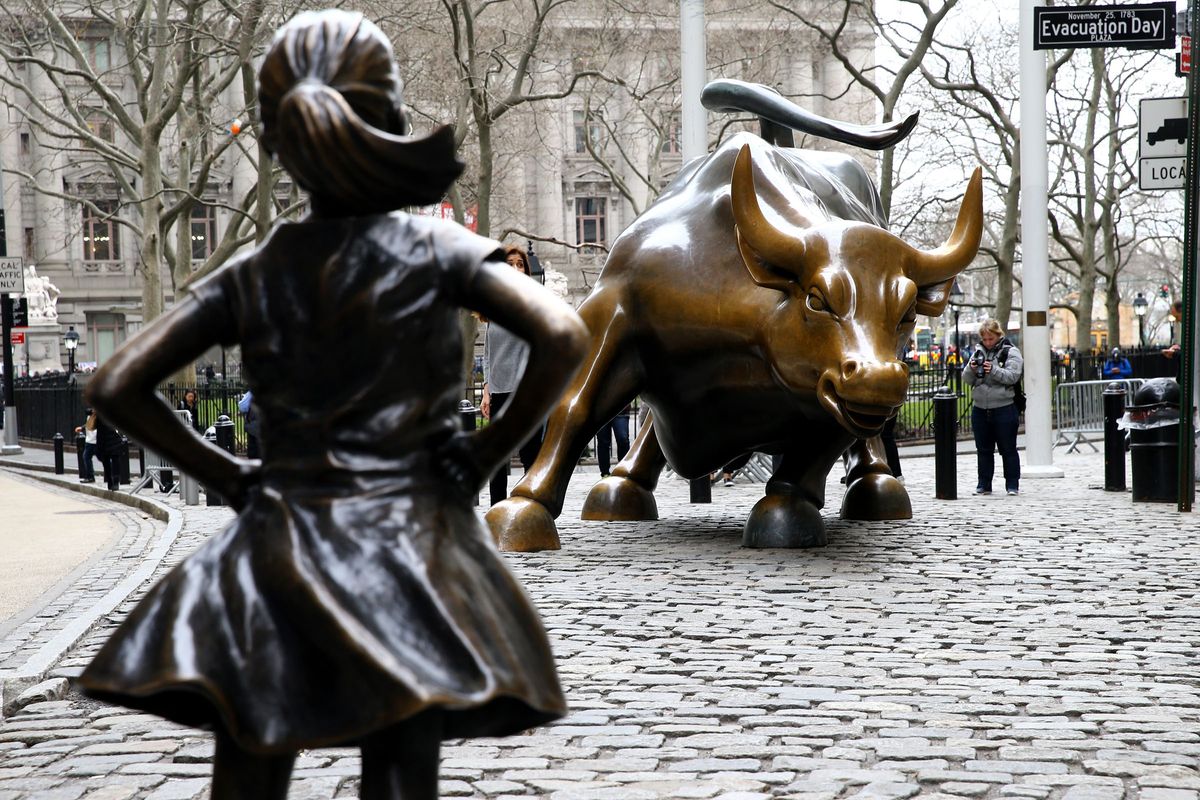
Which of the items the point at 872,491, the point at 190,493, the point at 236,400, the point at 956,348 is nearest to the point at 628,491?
the point at 872,491

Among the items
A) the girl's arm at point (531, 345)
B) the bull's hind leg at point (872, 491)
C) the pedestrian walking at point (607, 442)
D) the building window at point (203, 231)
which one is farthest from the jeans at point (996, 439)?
the building window at point (203, 231)

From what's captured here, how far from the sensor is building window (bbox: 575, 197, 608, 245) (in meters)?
65.3

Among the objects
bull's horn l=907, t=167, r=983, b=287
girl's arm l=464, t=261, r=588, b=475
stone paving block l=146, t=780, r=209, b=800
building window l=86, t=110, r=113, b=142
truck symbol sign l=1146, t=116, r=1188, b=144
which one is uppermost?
building window l=86, t=110, r=113, b=142

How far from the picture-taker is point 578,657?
20.2 ft

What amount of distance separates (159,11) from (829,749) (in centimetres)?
2342

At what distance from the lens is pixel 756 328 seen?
28.0 feet

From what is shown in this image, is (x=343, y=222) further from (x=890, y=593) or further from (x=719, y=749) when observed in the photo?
(x=890, y=593)

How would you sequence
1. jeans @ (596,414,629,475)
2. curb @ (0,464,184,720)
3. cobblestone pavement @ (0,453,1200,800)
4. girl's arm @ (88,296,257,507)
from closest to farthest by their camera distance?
girl's arm @ (88,296,257,507) → cobblestone pavement @ (0,453,1200,800) → curb @ (0,464,184,720) → jeans @ (596,414,629,475)

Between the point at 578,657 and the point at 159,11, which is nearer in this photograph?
the point at 578,657

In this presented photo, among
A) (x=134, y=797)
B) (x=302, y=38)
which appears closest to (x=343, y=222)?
(x=302, y=38)

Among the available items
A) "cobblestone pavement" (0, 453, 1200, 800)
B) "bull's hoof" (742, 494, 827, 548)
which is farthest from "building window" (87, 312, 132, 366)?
"cobblestone pavement" (0, 453, 1200, 800)

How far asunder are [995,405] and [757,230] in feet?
22.1

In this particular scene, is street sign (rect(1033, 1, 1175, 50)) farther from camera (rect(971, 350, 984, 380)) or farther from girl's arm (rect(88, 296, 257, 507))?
girl's arm (rect(88, 296, 257, 507))

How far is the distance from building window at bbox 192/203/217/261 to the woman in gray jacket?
49094 millimetres
